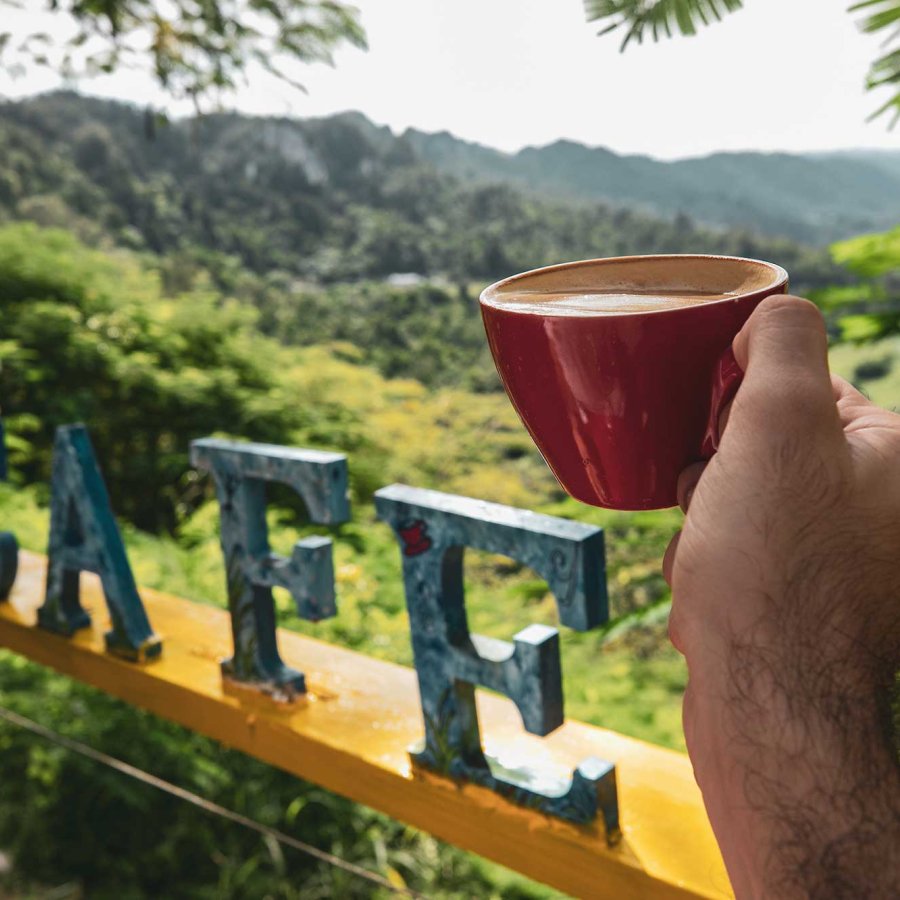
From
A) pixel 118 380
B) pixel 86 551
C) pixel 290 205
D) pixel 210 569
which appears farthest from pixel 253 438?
pixel 290 205

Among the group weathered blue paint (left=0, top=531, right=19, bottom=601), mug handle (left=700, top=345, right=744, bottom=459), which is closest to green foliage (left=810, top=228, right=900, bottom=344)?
mug handle (left=700, top=345, right=744, bottom=459)

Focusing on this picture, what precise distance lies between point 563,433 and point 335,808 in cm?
200

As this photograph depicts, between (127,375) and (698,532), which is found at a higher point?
(698,532)

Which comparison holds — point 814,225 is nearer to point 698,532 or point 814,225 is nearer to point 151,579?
point 151,579

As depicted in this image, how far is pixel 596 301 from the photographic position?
1.84ft

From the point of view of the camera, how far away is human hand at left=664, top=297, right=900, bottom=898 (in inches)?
16.8

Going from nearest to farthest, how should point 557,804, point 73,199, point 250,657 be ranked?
point 557,804 < point 250,657 < point 73,199

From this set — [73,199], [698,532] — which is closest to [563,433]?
[698,532]

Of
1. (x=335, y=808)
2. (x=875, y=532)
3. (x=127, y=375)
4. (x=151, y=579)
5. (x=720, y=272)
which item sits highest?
(x=720, y=272)

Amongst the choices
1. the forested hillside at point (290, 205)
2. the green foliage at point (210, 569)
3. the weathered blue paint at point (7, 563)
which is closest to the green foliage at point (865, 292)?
the green foliage at point (210, 569)

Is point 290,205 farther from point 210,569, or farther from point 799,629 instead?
point 799,629

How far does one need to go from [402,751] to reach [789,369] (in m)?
0.89

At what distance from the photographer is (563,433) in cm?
54

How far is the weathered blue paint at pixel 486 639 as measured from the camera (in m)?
0.98
